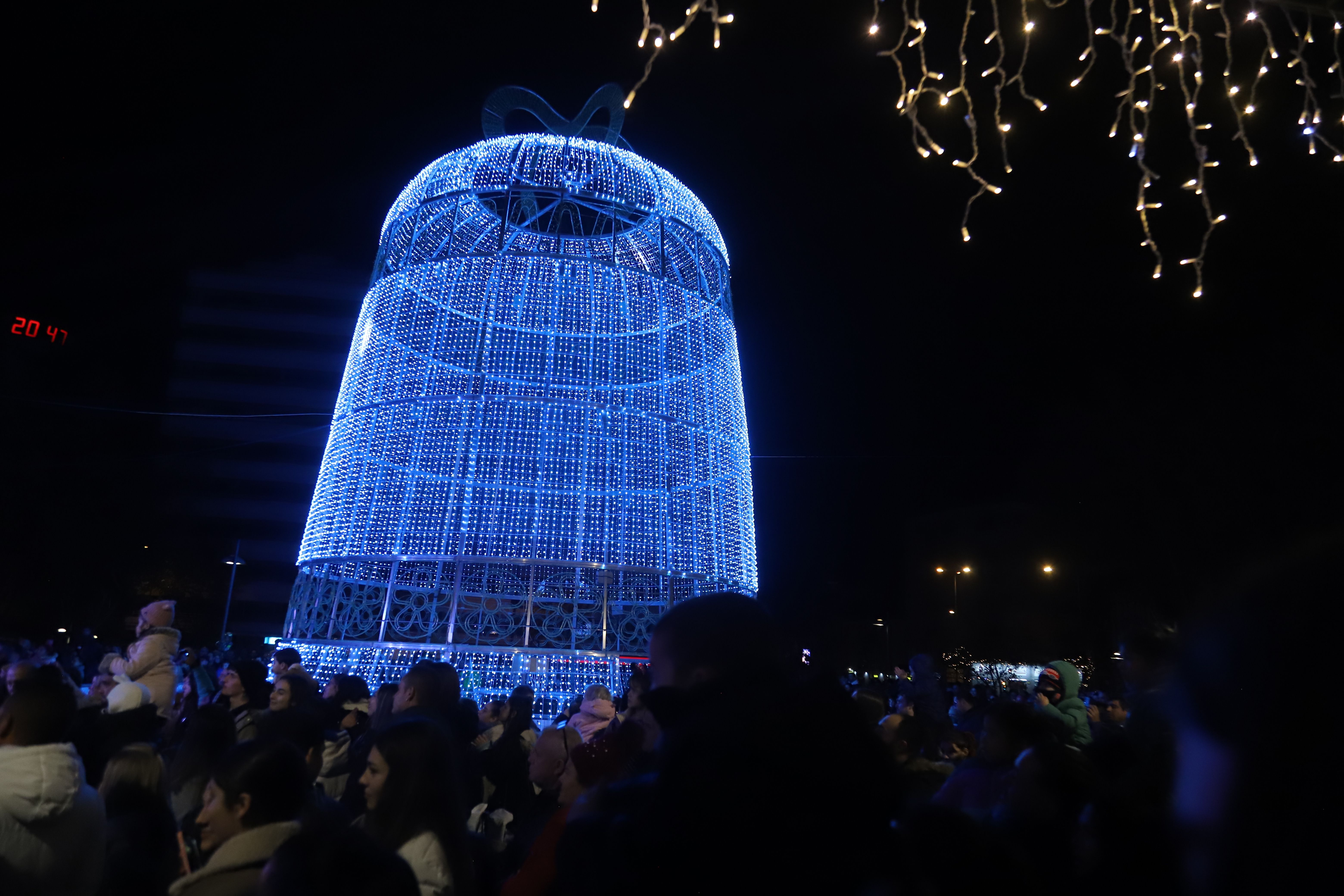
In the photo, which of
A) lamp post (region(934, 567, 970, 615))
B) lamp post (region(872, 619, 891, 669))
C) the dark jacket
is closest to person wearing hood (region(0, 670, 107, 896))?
the dark jacket

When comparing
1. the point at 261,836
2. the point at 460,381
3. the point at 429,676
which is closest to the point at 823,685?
the point at 261,836

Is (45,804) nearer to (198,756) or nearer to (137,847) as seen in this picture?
(137,847)

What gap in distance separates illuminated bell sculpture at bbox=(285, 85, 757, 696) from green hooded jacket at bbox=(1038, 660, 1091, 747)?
403cm

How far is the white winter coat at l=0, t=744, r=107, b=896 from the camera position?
290cm

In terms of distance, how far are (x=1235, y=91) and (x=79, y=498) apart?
30.4 meters

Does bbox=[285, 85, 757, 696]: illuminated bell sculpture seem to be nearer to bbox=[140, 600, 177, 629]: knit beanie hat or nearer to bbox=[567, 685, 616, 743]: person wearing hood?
bbox=[140, 600, 177, 629]: knit beanie hat

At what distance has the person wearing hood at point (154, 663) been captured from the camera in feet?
20.3

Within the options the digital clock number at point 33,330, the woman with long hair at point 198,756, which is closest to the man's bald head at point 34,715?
the woman with long hair at point 198,756

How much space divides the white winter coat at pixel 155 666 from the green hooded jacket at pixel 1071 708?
20.5 ft

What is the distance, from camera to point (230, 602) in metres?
33.6

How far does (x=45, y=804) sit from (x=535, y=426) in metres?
8.32

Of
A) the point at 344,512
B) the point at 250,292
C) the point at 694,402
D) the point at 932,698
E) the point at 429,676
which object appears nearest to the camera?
the point at 429,676

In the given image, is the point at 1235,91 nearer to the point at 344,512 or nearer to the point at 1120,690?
the point at 1120,690

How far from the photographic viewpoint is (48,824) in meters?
2.96
